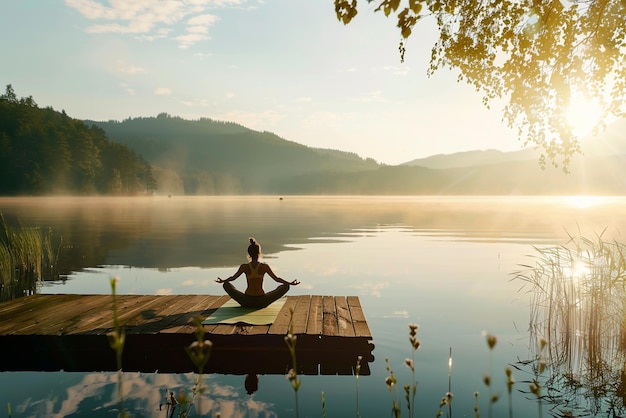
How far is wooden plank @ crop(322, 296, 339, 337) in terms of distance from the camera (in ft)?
29.2

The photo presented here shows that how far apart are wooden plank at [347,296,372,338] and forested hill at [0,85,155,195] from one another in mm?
112324

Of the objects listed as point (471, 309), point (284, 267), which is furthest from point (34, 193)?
point (471, 309)

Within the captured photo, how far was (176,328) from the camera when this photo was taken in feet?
29.5

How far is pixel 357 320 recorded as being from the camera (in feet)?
32.5

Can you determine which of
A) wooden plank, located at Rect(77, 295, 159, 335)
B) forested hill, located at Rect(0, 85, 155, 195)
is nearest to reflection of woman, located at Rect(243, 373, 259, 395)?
wooden plank, located at Rect(77, 295, 159, 335)

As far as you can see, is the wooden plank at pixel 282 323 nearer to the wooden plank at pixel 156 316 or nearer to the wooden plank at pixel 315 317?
the wooden plank at pixel 156 316

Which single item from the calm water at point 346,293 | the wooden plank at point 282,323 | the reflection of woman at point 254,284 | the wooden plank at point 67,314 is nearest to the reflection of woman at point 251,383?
the calm water at point 346,293

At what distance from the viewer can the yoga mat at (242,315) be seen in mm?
9263

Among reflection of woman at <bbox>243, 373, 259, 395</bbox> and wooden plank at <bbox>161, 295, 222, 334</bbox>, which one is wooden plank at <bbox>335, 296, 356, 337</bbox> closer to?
reflection of woman at <bbox>243, 373, 259, 395</bbox>

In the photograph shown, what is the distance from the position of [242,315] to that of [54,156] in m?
117

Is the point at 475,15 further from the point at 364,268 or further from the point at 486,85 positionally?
the point at 364,268

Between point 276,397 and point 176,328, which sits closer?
point 276,397

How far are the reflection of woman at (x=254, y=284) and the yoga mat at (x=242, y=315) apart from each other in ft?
0.52

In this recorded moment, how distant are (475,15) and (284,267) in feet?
43.7
